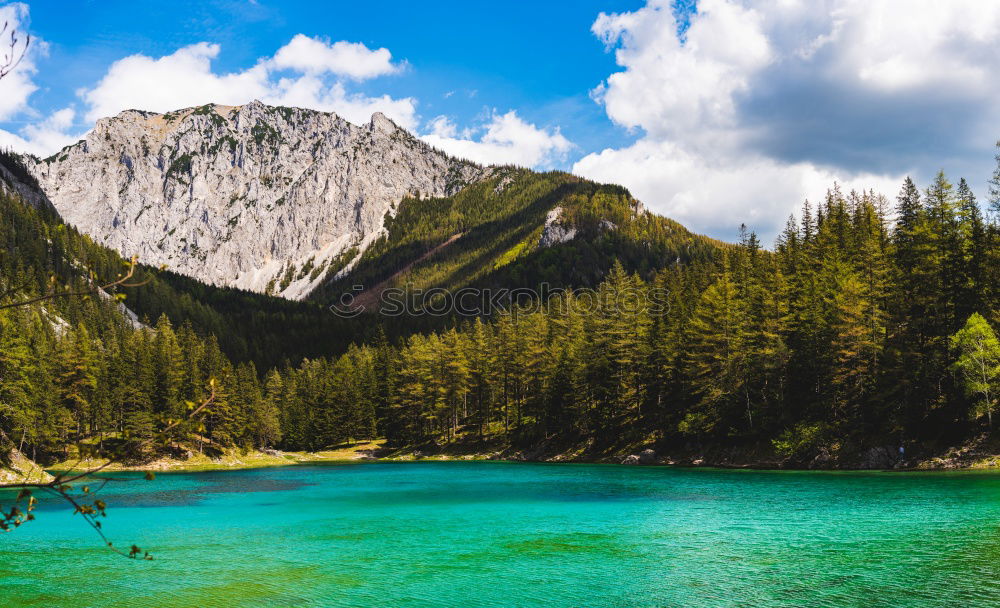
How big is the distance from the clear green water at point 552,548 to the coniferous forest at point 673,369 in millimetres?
6321

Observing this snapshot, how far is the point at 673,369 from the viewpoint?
74.2 meters

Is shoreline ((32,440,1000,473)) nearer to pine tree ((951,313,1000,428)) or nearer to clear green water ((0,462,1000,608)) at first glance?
clear green water ((0,462,1000,608))

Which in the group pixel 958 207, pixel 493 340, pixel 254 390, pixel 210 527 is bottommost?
pixel 210 527

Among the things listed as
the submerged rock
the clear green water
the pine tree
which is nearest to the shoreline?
the submerged rock

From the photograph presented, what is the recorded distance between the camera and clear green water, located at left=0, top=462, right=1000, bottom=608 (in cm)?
1923

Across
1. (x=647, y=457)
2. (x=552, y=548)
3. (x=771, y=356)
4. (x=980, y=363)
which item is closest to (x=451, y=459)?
(x=647, y=457)

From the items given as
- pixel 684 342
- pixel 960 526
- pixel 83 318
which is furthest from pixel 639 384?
pixel 83 318

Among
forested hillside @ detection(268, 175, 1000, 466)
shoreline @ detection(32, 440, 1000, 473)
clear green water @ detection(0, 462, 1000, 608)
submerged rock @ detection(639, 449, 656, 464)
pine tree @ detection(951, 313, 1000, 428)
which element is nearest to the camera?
clear green water @ detection(0, 462, 1000, 608)

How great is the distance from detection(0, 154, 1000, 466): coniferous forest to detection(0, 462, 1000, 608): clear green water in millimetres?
6321

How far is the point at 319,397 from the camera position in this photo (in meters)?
118

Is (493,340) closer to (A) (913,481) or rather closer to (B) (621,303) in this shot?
(B) (621,303)

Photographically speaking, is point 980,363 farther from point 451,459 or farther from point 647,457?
point 451,459

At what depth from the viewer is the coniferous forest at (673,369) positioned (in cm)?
5256

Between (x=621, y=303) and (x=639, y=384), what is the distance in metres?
11.9
